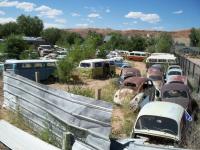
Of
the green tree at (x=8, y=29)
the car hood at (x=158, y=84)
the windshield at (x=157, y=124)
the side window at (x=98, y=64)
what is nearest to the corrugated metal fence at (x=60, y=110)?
the windshield at (x=157, y=124)

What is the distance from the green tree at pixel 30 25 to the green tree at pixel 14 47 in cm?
6225

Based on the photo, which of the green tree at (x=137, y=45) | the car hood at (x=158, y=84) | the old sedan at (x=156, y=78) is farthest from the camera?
the green tree at (x=137, y=45)

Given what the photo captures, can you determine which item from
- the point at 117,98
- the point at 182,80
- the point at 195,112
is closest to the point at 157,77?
the point at 182,80

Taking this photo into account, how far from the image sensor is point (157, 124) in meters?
8.73

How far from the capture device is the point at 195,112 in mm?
13031

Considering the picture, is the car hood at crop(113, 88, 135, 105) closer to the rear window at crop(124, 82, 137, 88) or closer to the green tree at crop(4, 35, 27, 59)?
the rear window at crop(124, 82, 137, 88)

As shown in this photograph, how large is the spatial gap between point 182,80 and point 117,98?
450cm

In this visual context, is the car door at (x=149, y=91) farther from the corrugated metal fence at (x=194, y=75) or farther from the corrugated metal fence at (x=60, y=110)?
the corrugated metal fence at (x=60, y=110)

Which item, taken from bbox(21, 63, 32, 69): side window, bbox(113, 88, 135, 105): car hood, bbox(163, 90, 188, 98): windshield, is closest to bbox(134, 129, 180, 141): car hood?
bbox(163, 90, 188, 98): windshield

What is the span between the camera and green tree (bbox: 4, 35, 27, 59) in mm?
35016

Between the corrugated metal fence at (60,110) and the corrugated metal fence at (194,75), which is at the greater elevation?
the corrugated metal fence at (60,110)

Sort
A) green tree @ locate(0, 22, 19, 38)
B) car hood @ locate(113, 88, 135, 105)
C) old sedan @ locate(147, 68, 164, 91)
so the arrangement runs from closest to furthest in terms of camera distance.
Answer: car hood @ locate(113, 88, 135, 105) → old sedan @ locate(147, 68, 164, 91) → green tree @ locate(0, 22, 19, 38)

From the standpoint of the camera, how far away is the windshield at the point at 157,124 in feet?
28.0

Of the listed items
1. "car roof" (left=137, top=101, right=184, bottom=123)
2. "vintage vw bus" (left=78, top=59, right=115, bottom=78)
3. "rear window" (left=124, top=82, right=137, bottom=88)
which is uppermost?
"car roof" (left=137, top=101, right=184, bottom=123)
